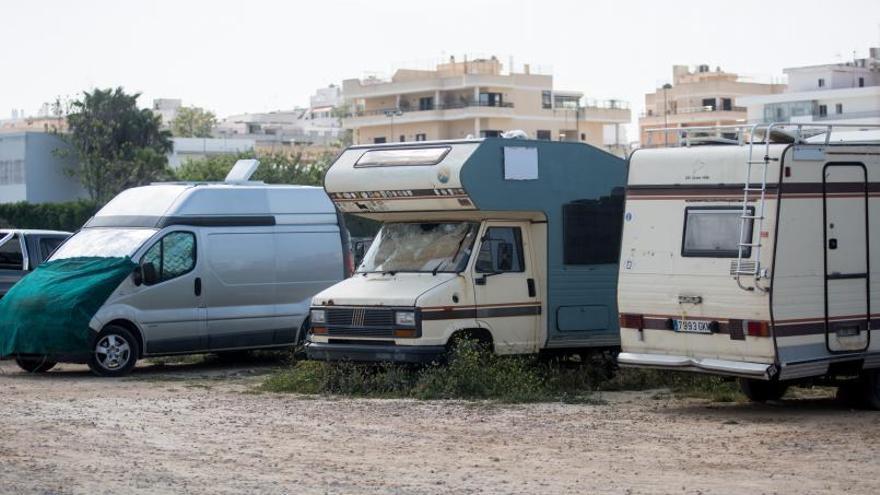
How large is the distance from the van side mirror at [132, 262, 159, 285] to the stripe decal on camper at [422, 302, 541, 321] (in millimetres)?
4739

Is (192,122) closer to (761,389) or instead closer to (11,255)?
(11,255)

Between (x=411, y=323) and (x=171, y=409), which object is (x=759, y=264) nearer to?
(x=411, y=323)

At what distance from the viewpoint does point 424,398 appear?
15047 mm

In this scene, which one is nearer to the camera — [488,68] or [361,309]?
[361,309]

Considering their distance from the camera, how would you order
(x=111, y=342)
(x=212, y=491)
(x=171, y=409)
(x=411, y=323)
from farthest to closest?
1. (x=111, y=342)
2. (x=411, y=323)
3. (x=171, y=409)
4. (x=212, y=491)

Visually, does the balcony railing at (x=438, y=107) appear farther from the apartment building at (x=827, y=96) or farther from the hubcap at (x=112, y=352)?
the hubcap at (x=112, y=352)

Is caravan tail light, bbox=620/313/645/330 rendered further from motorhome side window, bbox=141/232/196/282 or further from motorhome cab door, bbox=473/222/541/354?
motorhome side window, bbox=141/232/196/282

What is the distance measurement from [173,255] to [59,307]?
66.5 inches

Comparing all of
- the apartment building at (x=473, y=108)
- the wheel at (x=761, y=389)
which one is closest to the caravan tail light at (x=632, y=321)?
the wheel at (x=761, y=389)

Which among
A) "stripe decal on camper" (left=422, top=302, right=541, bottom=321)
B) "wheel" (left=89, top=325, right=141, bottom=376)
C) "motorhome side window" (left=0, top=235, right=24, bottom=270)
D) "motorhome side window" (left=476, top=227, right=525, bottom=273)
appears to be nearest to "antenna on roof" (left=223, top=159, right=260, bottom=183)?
"wheel" (left=89, top=325, right=141, bottom=376)

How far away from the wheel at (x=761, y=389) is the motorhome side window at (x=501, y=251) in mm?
2948

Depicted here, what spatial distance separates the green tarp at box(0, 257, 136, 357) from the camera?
1788 cm

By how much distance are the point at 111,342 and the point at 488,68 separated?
76752mm

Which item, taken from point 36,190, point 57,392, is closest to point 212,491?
point 57,392
